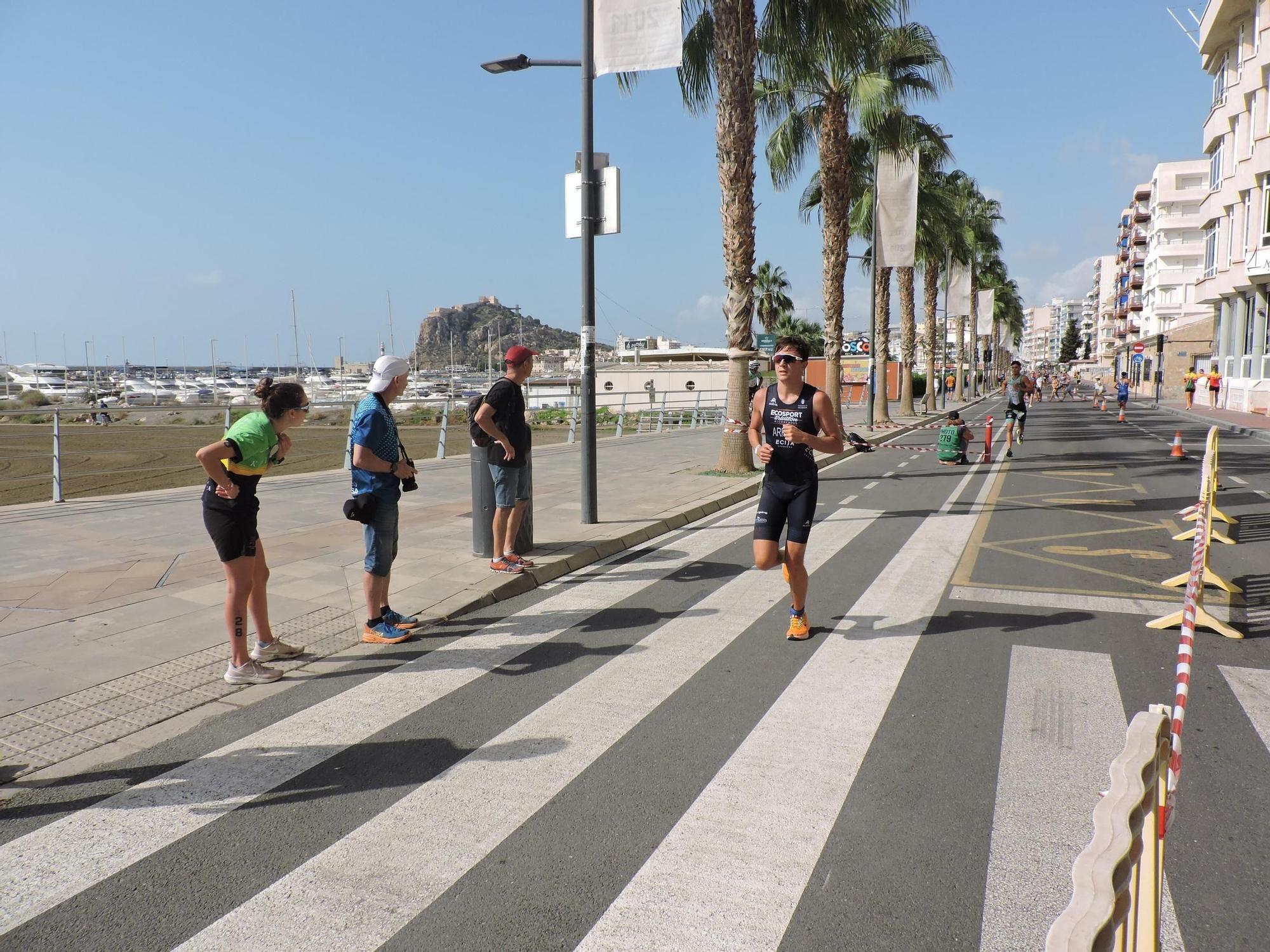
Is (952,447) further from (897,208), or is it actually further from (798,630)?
(798,630)

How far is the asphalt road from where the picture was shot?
8.90 feet

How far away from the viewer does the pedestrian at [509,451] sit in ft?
22.6

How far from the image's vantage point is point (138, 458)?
85.4 ft

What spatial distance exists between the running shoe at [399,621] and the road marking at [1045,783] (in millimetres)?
3607

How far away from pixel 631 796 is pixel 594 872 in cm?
54

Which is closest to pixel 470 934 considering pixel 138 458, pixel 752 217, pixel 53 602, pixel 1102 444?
pixel 53 602

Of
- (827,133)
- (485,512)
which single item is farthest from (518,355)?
(827,133)

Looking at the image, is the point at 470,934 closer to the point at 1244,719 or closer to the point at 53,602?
the point at 1244,719

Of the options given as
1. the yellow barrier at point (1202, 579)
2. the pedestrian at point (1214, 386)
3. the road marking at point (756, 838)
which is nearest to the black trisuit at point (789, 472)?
the road marking at point (756, 838)

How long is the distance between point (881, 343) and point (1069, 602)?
87.5 feet

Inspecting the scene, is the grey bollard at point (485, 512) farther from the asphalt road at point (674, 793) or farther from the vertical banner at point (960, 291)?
the vertical banner at point (960, 291)

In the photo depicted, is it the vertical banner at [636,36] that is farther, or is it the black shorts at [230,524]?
the vertical banner at [636,36]

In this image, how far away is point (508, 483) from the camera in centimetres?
718

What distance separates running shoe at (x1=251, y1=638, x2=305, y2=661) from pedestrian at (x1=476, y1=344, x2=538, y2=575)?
2248 millimetres
